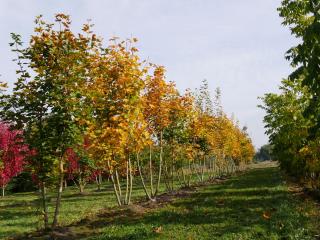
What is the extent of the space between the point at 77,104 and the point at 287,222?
32.2 feet

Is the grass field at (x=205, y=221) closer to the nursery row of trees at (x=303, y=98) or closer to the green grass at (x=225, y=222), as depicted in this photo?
the green grass at (x=225, y=222)

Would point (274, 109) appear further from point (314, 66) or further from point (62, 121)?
point (314, 66)

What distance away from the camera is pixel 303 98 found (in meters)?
24.2

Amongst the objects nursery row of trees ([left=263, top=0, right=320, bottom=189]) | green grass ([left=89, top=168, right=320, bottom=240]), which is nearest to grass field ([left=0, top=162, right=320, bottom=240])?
green grass ([left=89, top=168, right=320, bottom=240])

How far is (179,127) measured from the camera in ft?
109

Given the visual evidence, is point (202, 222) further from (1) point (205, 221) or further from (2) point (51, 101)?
(2) point (51, 101)

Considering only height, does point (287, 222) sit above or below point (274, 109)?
below

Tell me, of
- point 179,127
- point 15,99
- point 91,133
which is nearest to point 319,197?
point 179,127

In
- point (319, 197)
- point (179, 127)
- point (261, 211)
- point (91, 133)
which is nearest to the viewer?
point (91, 133)

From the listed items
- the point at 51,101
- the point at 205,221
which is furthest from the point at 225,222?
the point at 51,101

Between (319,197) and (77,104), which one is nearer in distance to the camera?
(77,104)

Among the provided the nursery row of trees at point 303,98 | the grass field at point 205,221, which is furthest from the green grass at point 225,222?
the nursery row of trees at point 303,98

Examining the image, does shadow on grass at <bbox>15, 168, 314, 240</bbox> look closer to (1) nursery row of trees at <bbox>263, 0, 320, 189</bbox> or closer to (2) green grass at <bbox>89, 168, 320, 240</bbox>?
(2) green grass at <bbox>89, 168, 320, 240</bbox>

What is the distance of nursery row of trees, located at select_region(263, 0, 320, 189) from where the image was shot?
8.26 metres
